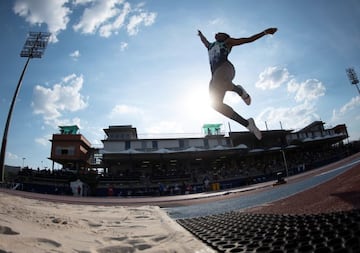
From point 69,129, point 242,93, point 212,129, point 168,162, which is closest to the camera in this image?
point 242,93

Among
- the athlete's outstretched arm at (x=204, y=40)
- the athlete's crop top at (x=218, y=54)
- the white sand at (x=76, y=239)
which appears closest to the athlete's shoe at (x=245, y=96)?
the athlete's crop top at (x=218, y=54)

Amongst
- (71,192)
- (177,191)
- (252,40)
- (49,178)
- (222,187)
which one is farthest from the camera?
(222,187)

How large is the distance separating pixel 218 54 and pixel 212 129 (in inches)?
1590

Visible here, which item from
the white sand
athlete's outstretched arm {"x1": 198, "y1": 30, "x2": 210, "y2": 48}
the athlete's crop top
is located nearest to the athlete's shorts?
the athlete's crop top

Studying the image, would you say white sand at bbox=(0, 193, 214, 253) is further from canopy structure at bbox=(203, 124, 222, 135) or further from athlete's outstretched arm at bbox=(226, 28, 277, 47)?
canopy structure at bbox=(203, 124, 222, 135)

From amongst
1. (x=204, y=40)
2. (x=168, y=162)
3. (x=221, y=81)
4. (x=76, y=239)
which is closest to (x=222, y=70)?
(x=221, y=81)

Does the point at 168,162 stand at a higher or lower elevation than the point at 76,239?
higher

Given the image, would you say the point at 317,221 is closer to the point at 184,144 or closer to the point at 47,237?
the point at 47,237

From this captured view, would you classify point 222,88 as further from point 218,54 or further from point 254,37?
point 254,37

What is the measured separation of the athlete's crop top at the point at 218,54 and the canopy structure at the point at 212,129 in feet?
126

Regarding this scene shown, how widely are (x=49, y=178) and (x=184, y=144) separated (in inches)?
804

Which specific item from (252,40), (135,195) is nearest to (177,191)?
(135,195)

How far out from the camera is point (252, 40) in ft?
12.8

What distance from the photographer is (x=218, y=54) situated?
3.85 metres
